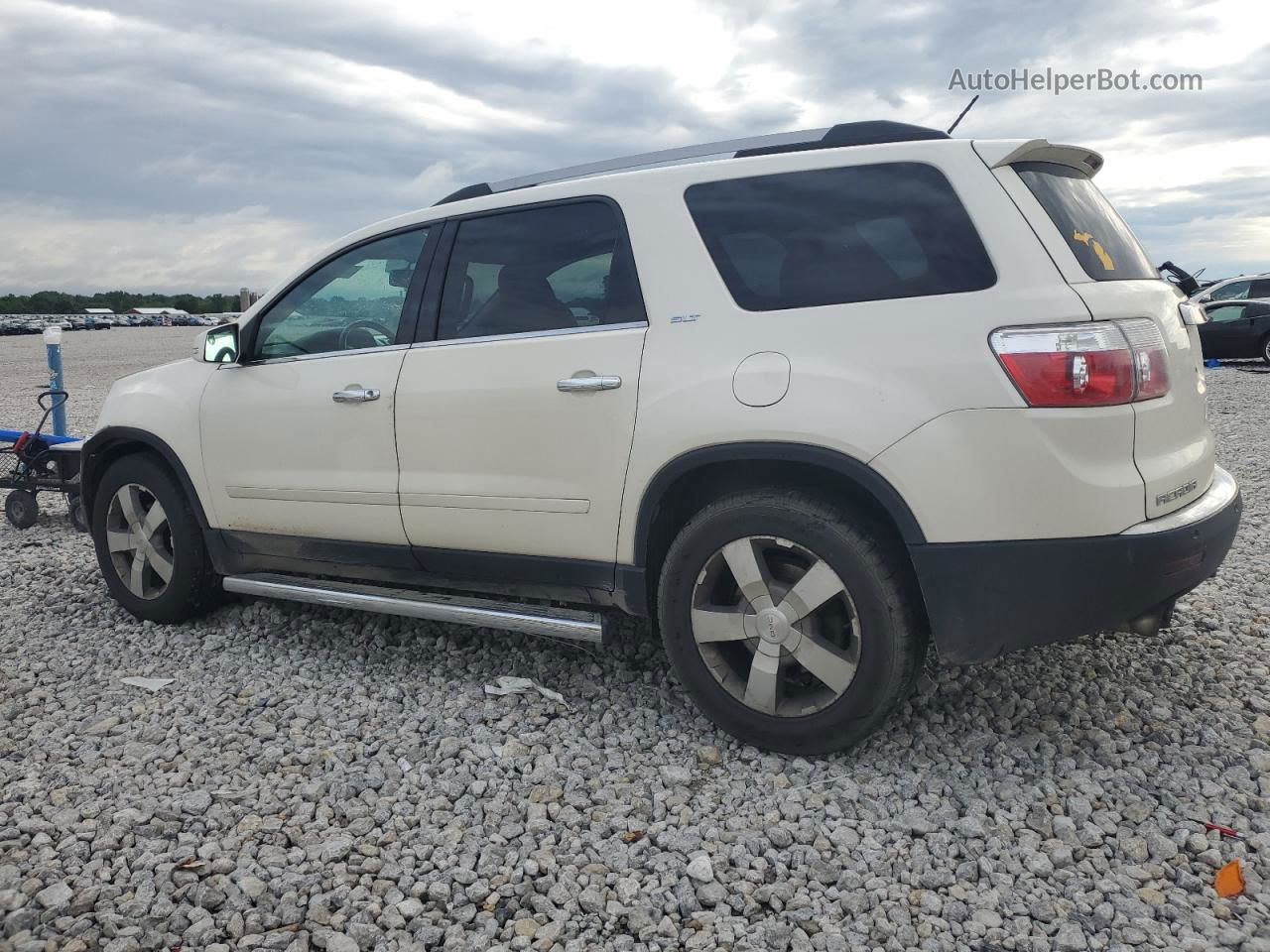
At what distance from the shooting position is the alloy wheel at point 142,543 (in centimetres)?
507

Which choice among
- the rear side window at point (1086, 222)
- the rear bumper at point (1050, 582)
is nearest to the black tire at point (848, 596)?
the rear bumper at point (1050, 582)

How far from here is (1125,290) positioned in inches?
124

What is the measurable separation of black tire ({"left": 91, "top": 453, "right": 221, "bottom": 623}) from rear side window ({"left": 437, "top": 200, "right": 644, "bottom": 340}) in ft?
5.77

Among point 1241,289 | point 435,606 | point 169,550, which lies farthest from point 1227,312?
point 169,550

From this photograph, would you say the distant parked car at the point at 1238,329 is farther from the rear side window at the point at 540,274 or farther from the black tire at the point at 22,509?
the black tire at the point at 22,509

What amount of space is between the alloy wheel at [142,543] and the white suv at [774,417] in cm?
90

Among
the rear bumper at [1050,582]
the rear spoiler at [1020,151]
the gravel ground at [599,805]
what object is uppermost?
the rear spoiler at [1020,151]

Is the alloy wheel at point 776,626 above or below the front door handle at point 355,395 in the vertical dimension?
below

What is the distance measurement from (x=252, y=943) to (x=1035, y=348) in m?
2.54

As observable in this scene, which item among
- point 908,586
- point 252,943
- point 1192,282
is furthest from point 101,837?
point 1192,282

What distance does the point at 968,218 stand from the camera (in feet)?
10.3

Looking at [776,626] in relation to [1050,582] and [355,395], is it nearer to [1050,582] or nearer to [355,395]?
[1050,582]

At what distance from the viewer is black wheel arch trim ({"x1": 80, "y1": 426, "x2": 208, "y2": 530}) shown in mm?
4871

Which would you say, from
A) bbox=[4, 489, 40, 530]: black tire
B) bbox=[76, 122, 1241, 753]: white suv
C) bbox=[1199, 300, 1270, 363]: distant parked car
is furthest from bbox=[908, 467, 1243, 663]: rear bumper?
bbox=[1199, 300, 1270, 363]: distant parked car
